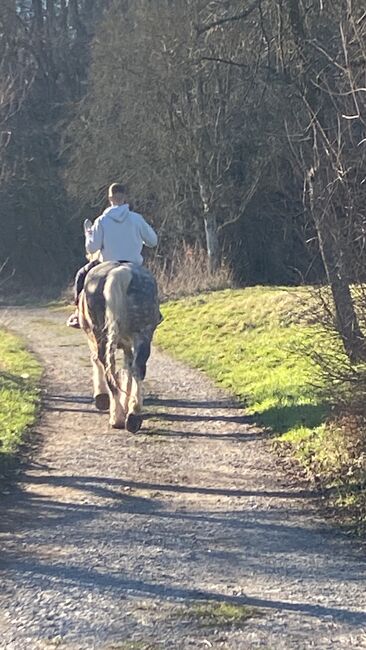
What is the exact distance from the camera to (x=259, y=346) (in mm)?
16656

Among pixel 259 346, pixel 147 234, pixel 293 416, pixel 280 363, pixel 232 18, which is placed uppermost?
pixel 232 18

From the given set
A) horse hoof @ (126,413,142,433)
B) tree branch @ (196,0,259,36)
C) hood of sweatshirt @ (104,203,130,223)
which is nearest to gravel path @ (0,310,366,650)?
horse hoof @ (126,413,142,433)

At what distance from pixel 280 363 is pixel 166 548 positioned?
27.1ft

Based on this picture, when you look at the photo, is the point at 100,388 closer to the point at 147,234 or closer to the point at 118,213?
the point at 147,234

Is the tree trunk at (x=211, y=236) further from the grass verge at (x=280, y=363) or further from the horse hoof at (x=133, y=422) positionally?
the horse hoof at (x=133, y=422)

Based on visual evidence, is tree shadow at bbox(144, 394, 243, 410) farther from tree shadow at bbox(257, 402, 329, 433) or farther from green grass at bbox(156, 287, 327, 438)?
tree shadow at bbox(257, 402, 329, 433)

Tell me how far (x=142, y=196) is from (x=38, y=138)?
9.62 metres

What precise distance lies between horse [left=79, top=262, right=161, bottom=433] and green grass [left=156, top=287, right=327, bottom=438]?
151 centimetres

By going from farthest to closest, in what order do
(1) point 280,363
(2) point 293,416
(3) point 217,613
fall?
1. (1) point 280,363
2. (2) point 293,416
3. (3) point 217,613

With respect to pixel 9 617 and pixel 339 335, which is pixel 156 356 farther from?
pixel 9 617

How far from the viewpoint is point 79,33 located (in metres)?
43.0

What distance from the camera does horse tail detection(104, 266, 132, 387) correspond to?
1033 cm

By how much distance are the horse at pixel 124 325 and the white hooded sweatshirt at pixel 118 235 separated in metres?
0.35

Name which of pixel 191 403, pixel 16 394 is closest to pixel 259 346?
pixel 191 403
